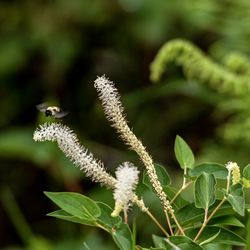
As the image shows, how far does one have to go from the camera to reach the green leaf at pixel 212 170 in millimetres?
1384

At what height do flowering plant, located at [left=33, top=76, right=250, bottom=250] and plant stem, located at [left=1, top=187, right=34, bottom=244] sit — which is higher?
flowering plant, located at [left=33, top=76, right=250, bottom=250]


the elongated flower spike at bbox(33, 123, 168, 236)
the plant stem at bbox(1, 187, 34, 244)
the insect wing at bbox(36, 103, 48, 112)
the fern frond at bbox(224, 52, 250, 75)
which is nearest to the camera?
the elongated flower spike at bbox(33, 123, 168, 236)

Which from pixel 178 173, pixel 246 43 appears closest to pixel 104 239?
pixel 178 173

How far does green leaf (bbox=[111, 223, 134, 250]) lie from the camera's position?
1172 mm

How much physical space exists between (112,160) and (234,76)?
1567 mm

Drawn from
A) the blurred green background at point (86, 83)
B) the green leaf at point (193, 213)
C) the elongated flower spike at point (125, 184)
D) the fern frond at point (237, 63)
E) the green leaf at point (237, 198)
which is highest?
the elongated flower spike at point (125, 184)

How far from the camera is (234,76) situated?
3.08m

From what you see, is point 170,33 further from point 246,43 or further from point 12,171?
point 12,171

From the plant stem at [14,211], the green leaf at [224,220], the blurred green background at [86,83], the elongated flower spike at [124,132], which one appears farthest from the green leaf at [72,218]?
the plant stem at [14,211]

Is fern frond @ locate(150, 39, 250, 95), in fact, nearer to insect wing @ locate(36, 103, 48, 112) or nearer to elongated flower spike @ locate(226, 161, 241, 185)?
insect wing @ locate(36, 103, 48, 112)

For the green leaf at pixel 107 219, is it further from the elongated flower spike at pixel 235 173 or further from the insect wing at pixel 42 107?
the insect wing at pixel 42 107

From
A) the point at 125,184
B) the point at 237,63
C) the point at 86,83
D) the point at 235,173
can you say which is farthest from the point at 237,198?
the point at 86,83

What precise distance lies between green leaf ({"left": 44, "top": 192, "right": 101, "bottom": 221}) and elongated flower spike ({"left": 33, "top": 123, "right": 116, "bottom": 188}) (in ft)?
0.14

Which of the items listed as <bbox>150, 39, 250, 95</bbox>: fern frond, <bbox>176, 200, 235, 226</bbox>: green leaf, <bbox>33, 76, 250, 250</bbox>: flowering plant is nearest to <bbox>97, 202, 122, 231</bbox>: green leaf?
<bbox>33, 76, 250, 250</bbox>: flowering plant
